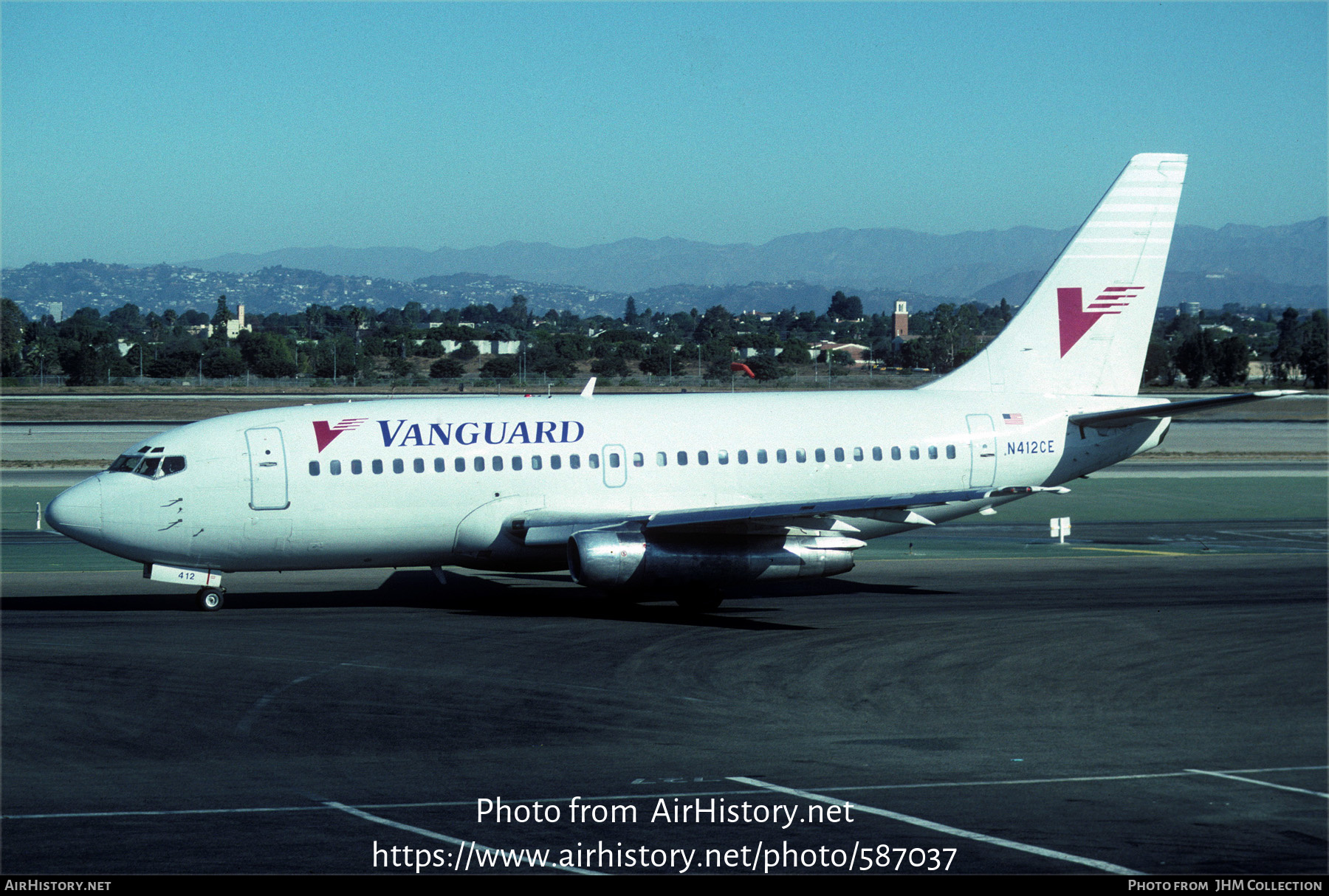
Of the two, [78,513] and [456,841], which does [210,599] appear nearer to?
[78,513]

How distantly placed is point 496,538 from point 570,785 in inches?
524

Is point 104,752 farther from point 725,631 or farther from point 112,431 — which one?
point 112,431

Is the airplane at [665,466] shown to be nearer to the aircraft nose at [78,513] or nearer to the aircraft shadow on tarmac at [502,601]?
the aircraft nose at [78,513]

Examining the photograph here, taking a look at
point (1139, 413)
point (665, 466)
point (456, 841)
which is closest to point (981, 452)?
point (1139, 413)

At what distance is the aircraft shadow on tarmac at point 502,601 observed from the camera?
28.5 m

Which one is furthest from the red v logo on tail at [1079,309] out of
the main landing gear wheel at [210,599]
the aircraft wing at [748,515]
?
the main landing gear wheel at [210,599]

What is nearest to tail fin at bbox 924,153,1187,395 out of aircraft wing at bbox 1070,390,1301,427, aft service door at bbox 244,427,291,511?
aircraft wing at bbox 1070,390,1301,427

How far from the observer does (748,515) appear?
26.6 metres

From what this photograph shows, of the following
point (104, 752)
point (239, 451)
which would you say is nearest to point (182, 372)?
point (239, 451)

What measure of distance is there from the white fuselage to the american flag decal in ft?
0.11

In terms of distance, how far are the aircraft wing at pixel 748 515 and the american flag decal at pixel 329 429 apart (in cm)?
420

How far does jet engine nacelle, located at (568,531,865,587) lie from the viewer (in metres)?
26.9

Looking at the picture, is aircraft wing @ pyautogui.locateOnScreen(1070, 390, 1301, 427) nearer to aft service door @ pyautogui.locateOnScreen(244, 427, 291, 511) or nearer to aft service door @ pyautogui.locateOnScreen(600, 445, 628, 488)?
aft service door @ pyautogui.locateOnScreen(600, 445, 628, 488)

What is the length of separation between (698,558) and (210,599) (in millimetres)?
10861
